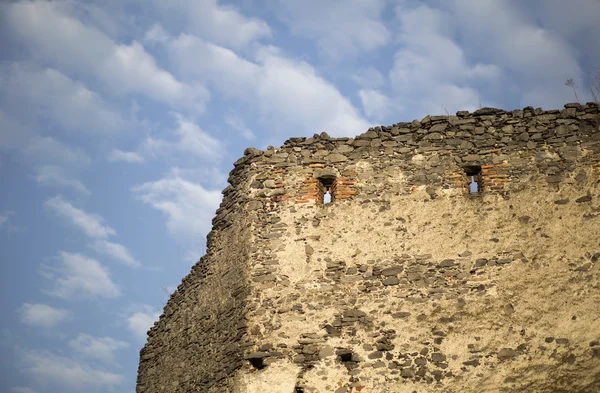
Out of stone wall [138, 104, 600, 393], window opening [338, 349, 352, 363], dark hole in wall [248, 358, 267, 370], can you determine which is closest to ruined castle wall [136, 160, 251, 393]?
stone wall [138, 104, 600, 393]

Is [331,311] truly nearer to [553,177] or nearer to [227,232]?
[227,232]

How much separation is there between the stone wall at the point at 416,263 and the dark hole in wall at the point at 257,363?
0.6 inches

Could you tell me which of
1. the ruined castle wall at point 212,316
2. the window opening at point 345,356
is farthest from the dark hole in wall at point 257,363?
the window opening at point 345,356

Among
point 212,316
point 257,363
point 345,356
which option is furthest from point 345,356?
point 212,316

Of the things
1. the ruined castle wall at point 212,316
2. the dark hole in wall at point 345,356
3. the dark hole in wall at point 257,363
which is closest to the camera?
the dark hole in wall at point 345,356

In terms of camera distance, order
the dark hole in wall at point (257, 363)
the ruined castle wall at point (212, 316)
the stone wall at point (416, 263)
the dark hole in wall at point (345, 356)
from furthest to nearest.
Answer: the ruined castle wall at point (212, 316) < the dark hole in wall at point (257, 363) < the dark hole in wall at point (345, 356) < the stone wall at point (416, 263)

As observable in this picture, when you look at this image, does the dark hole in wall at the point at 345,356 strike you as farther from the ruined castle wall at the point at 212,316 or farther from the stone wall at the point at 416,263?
the ruined castle wall at the point at 212,316

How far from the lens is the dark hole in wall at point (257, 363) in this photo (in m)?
9.21

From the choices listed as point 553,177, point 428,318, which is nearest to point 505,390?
point 428,318

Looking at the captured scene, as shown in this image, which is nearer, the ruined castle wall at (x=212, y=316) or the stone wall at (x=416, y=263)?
the stone wall at (x=416, y=263)

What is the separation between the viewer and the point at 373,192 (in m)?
9.94

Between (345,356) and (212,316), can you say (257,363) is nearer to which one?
(345,356)

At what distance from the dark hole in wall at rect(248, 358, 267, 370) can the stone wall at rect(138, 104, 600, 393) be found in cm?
2

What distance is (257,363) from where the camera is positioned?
925cm
